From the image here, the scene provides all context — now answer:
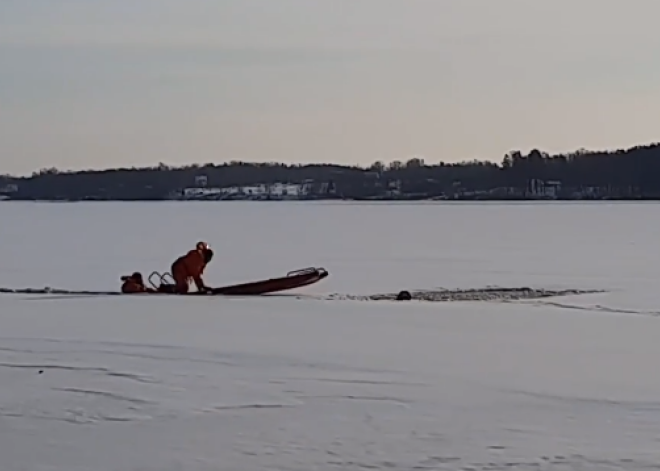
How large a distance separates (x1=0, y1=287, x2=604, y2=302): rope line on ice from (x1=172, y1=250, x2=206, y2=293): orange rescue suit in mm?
495

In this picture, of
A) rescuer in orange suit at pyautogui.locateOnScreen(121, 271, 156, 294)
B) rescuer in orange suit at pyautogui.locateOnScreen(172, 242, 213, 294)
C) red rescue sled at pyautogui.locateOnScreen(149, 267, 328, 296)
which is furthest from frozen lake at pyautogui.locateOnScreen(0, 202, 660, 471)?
rescuer in orange suit at pyautogui.locateOnScreen(172, 242, 213, 294)

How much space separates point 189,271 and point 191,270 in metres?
0.03

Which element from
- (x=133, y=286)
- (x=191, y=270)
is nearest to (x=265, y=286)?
(x=191, y=270)

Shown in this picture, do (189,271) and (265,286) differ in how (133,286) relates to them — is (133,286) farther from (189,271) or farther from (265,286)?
(265,286)

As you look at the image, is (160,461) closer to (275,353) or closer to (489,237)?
(275,353)

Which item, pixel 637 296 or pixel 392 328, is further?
pixel 637 296

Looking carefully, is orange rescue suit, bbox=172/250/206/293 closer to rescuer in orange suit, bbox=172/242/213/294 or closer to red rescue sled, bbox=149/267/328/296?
rescuer in orange suit, bbox=172/242/213/294

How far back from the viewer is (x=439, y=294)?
→ 1356 centimetres

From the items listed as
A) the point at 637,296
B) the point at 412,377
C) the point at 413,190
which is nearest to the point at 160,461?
the point at 412,377

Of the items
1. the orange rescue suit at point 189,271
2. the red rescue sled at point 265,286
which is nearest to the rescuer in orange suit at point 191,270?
the orange rescue suit at point 189,271

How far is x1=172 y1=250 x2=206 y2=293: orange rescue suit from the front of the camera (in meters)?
13.7

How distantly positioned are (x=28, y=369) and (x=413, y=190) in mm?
77821

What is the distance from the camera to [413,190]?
84.8m

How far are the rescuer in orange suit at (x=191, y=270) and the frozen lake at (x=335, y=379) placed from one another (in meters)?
0.85
